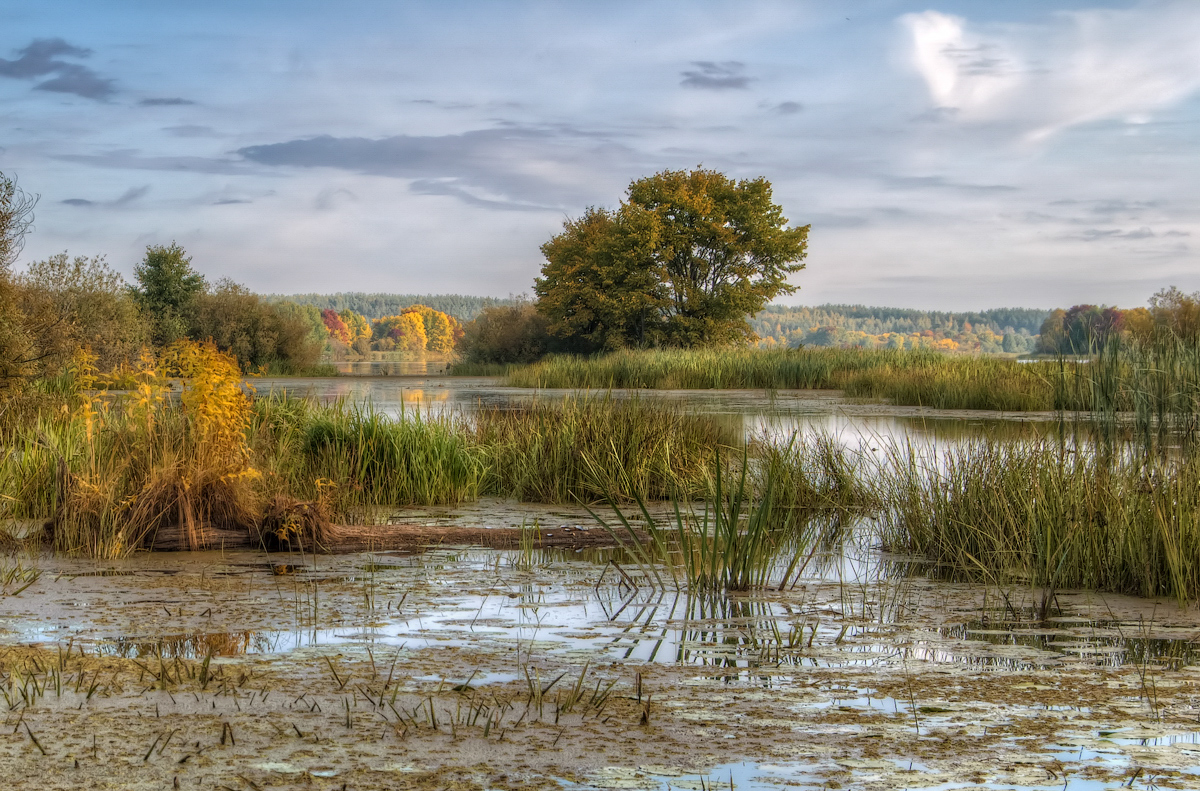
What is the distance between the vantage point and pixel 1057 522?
21.0ft

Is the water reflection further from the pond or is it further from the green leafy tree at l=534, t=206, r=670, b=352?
the green leafy tree at l=534, t=206, r=670, b=352

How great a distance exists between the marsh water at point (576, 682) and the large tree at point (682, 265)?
42.1 meters

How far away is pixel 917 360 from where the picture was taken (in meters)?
31.8

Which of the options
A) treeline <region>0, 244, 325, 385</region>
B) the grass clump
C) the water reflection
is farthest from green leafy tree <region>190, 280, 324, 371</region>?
the grass clump

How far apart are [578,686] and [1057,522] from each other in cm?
391

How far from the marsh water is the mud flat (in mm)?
15

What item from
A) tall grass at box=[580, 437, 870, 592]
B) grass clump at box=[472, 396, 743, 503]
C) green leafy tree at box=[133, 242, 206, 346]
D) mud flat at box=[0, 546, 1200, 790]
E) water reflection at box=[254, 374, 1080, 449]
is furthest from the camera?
green leafy tree at box=[133, 242, 206, 346]

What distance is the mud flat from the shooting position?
3131mm

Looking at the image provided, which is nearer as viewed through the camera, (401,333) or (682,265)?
(682,265)

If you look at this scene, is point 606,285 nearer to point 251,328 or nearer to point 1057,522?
point 251,328

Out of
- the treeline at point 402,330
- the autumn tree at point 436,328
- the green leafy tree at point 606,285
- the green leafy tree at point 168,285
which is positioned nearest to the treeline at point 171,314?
the green leafy tree at point 168,285

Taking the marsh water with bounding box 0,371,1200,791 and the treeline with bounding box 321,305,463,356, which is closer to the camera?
the marsh water with bounding box 0,371,1200,791

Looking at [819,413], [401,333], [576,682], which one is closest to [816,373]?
[819,413]

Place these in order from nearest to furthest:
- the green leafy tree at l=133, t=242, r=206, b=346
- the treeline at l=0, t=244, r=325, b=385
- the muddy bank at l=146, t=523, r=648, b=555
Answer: the muddy bank at l=146, t=523, r=648, b=555 < the treeline at l=0, t=244, r=325, b=385 < the green leafy tree at l=133, t=242, r=206, b=346
